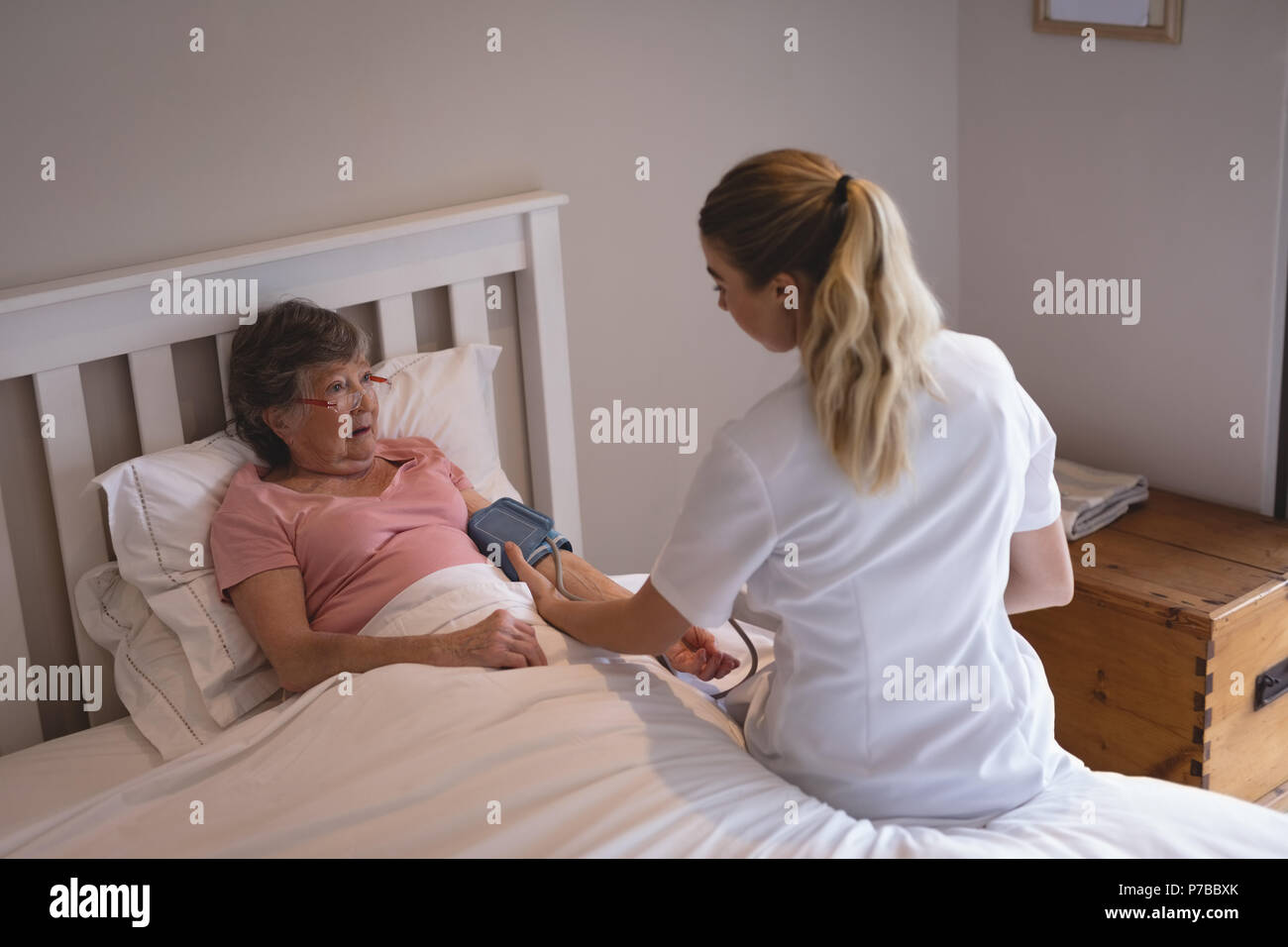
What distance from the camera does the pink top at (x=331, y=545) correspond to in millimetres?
→ 1765

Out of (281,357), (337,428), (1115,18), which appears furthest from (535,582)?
(1115,18)

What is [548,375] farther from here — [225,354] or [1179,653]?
[1179,653]

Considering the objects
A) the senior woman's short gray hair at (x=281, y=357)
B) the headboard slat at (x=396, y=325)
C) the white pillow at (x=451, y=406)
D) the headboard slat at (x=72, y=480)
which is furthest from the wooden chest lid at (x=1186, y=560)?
the headboard slat at (x=72, y=480)

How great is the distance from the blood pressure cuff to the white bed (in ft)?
0.25

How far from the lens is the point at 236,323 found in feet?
6.20

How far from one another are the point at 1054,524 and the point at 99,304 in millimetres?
1289

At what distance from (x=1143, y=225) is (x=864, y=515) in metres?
1.57

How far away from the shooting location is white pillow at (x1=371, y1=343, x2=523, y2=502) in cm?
204

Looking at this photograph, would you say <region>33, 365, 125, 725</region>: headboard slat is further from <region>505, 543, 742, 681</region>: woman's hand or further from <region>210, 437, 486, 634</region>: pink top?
<region>505, 543, 742, 681</region>: woman's hand

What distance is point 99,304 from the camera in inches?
69.5

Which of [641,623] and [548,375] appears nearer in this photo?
[641,623]

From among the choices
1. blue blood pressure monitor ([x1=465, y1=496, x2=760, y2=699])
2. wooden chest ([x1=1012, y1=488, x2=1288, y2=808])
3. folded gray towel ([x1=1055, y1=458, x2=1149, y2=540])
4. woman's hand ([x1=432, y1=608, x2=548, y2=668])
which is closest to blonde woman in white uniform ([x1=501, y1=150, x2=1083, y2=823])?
woman's hand ([x1=432, y1=608, x2=548, y2=668])
